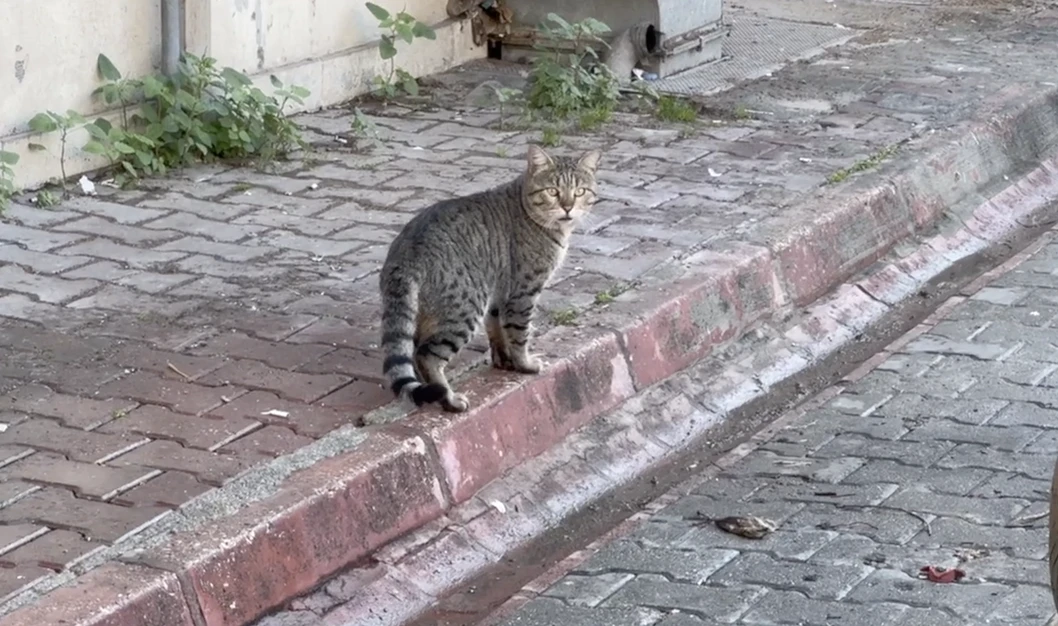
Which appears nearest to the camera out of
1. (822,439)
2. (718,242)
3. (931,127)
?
(822,439)

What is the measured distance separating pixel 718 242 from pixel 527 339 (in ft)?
5.38

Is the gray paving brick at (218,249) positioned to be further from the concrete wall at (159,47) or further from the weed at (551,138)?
the weed at (551,138)

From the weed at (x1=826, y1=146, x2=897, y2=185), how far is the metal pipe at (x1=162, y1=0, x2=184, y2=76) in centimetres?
312

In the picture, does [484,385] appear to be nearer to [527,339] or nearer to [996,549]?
[527,339]

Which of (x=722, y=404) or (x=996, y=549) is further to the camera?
(x=722, y=404)

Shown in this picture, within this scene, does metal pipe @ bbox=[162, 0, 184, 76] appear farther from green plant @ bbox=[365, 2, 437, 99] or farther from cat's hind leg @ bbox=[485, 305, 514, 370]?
cat's hind leg @ bbox=[485, 305, 514, 370]

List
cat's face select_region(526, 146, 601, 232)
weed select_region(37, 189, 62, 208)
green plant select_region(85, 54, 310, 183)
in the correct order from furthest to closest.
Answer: green plant select_region(85, 54, 310, 183), weed select_region(37, 189, 62, 208), cat's face select_region(526, 146, 601, 232)

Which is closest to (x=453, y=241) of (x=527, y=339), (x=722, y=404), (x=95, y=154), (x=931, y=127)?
(x=527, y=339)

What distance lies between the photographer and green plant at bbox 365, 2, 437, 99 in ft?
30.0

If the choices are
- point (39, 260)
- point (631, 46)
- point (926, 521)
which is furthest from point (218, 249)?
point (631, 46)

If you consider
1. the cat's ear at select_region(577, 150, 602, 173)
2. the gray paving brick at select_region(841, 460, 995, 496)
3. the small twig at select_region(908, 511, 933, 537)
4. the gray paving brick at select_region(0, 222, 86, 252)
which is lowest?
the small twig at select_region(908, 511, 933, 537)

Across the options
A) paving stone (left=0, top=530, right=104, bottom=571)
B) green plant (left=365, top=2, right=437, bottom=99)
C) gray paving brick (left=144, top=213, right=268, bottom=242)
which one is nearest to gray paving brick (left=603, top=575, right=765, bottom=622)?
paving stone (left=0, top=530, right=104, bottom=571)

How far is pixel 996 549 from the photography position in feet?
15.8

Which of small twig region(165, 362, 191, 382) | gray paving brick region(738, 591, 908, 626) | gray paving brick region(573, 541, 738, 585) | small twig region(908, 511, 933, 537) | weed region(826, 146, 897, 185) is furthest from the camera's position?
weed region(826, 146, 897, 185)
